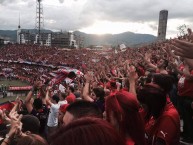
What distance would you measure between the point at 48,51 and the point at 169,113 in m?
73.3

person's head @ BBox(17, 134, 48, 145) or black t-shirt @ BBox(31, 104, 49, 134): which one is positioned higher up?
A: person's head @ BBox(17, 134, 48, 145)

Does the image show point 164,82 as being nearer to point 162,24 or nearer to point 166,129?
point 166,129

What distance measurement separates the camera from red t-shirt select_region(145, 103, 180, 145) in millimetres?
3290

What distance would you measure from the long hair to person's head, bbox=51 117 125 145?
122cm

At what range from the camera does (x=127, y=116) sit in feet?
9.36

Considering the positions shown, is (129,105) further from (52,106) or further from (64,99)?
(64,99)

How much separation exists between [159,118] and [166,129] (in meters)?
0.20

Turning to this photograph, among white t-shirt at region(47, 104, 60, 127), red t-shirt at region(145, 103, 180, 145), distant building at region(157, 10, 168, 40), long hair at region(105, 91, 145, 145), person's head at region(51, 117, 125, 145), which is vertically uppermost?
distant building at region(157, 10, 168, 40)

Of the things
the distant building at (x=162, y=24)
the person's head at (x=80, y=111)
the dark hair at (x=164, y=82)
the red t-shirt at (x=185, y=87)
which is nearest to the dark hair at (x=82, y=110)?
the person's head at (x=80, y=111)

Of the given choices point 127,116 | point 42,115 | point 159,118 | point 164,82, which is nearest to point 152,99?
point 159,118

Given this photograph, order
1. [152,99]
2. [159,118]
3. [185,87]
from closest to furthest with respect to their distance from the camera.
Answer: [159,118] < [152,99] < [185,87]

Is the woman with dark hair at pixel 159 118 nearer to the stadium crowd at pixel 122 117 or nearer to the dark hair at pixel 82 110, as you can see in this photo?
the stadium crowd at pixel 122 117

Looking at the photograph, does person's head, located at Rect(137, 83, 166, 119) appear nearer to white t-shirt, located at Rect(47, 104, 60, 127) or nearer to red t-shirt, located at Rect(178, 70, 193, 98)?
red t-shirt, located at Rect(178, 70, 193, 98)

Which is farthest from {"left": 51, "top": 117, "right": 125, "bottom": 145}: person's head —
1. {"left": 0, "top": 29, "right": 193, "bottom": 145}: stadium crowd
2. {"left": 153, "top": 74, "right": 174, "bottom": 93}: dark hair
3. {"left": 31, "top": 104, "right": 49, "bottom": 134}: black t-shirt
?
{"left": 31, "top": 104, "right": 49, "bottom": 134}: black t-shirt
